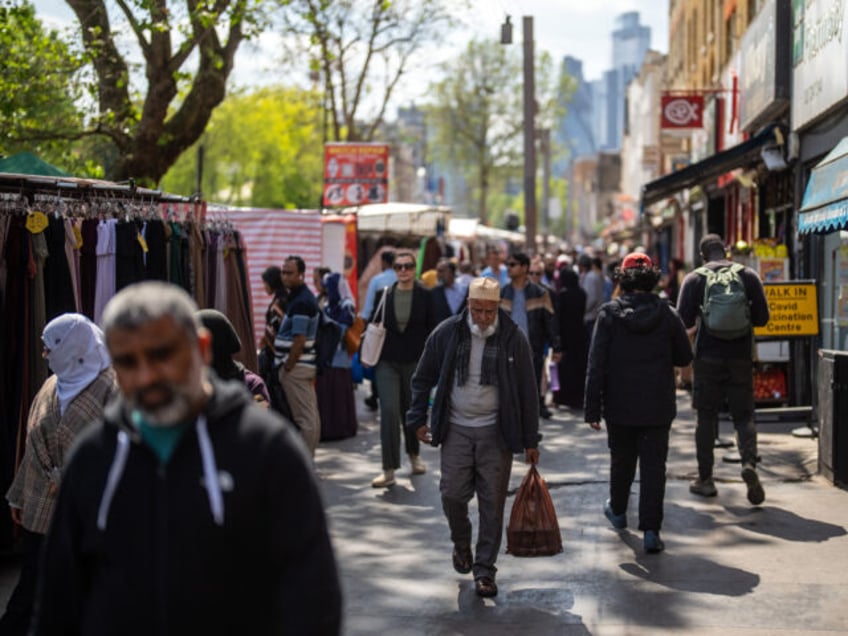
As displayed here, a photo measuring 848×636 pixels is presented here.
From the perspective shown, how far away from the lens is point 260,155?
57469 millimetres

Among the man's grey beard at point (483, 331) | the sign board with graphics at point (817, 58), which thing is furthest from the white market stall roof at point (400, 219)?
the man's grey beard at point (483, 331)

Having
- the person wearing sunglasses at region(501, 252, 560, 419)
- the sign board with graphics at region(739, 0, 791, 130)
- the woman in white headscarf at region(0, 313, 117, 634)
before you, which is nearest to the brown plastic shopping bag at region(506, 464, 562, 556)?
the woman in white headscarf at region(0, 313, 117, 634)

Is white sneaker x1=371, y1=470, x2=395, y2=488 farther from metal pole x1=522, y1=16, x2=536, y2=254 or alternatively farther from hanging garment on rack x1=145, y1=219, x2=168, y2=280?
metal pole x1=522, y1=16, x2=536, y2=254

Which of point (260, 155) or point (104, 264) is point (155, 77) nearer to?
point (104, 264)

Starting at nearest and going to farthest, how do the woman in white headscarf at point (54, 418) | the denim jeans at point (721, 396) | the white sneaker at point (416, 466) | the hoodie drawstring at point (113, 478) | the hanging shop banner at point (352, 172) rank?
the hoodie drawstring at point (113, 478)
the woman in white headscarf at point (54, 418)
the denim jeans at point (721, 396)
the white sneaker at point (416, 466)
the hanging shop banner at point (352, 172)

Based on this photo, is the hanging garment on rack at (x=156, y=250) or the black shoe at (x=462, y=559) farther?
the hanging garment on rack at (x=156, y=250)

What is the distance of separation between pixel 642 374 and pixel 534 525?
1.39m

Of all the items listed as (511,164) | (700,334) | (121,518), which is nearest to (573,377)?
(700,334)

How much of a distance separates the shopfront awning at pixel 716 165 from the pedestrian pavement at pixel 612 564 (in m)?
6.58

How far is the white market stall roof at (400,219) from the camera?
68.2ft

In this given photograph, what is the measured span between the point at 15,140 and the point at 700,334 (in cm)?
777

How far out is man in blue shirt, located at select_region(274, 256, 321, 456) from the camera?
993cm

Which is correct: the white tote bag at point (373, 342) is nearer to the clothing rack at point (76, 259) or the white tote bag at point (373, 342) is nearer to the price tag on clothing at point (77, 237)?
the clothing rack at point (76, 259)

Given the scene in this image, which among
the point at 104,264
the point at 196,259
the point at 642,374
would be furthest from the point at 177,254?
the point at 642,374
